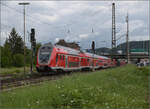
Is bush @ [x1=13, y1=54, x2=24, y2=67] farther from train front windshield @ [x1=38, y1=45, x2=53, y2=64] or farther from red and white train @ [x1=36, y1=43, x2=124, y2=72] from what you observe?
train front windshield @ [x1=38, y1=45, x2=53, y2=64]

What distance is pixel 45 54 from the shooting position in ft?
78.3

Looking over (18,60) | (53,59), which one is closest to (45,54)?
(53,59)

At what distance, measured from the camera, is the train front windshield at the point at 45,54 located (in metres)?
23.5

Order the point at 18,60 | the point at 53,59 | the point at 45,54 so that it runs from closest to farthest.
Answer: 1. the point at 53,59
2. the point at 45,54
3. the point at 18,60

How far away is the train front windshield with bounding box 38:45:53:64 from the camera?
23502 millimetres

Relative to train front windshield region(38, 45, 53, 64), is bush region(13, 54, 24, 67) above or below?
below

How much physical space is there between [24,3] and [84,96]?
2515cm

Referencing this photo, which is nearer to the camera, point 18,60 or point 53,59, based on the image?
point 53,59

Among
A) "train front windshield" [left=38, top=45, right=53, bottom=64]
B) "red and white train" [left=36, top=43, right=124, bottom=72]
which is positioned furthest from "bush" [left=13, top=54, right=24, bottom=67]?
"train front windshield" [left=38, top=45, right=53, bottom=64]

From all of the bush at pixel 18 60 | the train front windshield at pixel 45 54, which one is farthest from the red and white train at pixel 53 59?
the bush at pixel 18 60

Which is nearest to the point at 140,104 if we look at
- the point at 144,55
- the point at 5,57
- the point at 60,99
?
the point at 60,99

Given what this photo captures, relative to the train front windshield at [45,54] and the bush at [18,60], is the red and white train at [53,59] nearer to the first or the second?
the train front windshield at [45,54]

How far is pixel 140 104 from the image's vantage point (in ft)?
26.9

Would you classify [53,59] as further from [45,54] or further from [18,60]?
[18,60]
